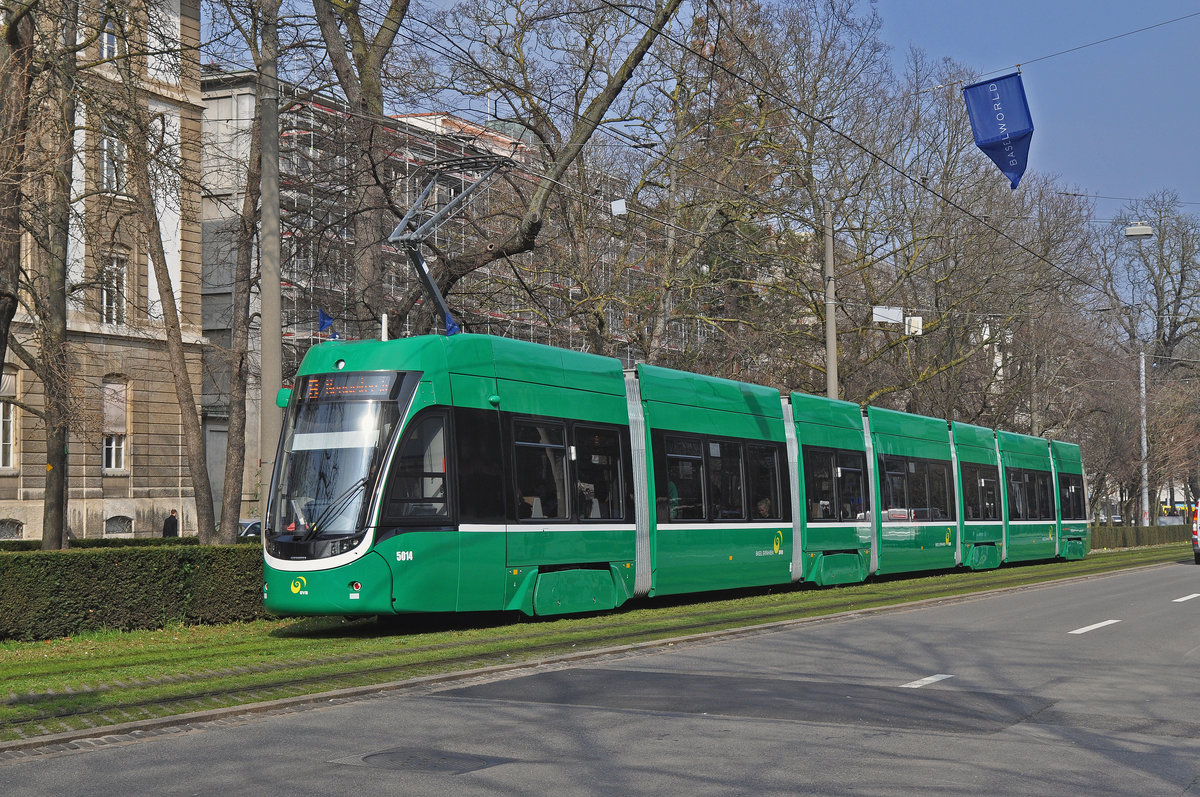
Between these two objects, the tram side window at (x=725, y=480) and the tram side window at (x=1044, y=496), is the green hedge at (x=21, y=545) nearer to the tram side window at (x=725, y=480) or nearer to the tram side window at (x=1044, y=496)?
the tram side window at (x=725, y=480)

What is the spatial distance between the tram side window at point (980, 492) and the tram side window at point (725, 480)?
37.4ft

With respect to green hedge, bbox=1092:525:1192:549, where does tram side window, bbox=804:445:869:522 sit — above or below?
above

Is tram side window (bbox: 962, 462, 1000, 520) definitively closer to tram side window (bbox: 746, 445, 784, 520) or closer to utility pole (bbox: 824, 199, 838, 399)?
utility pole (bbox: 824, 199, 838, 399)

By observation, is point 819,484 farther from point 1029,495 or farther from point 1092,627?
point 1029,495

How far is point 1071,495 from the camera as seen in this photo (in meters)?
40.5

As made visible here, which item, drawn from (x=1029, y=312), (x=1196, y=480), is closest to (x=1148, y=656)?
(x=1029, y=312)

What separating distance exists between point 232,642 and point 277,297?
491cm

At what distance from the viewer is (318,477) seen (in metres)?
15.0

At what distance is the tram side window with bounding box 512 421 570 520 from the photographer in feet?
54.0

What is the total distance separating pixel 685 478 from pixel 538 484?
371 cm

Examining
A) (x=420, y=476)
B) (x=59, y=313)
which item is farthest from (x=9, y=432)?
(x=420, y=476)

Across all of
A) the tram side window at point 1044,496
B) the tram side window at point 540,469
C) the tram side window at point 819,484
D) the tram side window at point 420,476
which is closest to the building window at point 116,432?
the tram side window at point 819,484

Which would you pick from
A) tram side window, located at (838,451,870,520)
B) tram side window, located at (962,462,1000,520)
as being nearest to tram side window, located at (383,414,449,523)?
tram side window, located at (838,451,870,520)

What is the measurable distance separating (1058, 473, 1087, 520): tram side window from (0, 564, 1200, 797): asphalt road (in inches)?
1080
